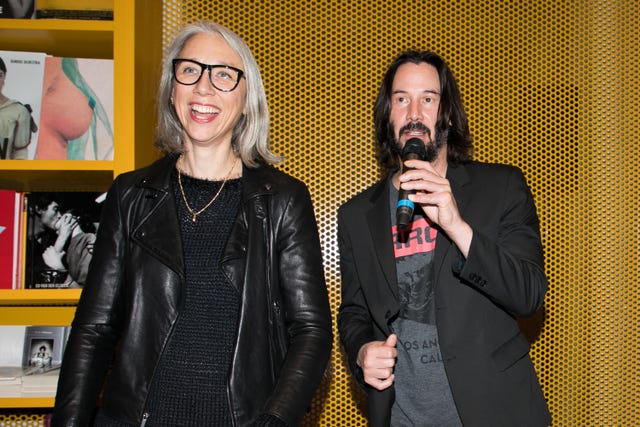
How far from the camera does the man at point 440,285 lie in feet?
5.68

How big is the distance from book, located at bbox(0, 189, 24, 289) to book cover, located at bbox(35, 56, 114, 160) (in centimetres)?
25

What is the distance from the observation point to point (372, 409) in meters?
1.88

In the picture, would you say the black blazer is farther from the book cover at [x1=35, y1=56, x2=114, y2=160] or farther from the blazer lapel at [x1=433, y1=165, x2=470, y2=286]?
the book cover at [x1=35, y1=56, x2=114, y2=160]

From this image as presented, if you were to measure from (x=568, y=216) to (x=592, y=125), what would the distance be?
1.46ft

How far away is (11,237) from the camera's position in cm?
246

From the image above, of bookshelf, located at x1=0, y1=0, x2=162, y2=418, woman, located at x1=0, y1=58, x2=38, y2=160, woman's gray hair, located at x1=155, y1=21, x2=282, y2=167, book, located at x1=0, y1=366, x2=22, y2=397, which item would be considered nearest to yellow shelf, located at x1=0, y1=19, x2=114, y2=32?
bookshelf, located at x1=0, y1=0, x2=162, y2=418

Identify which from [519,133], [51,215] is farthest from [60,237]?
[519,133]

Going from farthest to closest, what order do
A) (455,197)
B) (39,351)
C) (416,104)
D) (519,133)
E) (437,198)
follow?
(519,133) < (39,351) < (416,104) < (455,197) < (437,198)

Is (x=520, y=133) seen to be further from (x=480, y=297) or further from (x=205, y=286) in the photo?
(x=205, y=286)

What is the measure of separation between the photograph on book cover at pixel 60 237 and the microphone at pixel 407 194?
52.2 inches

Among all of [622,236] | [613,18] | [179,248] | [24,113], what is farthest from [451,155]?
[24,113]

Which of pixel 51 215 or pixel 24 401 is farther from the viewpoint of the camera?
pixel 51 215

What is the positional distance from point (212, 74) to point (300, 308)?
27.9 inches

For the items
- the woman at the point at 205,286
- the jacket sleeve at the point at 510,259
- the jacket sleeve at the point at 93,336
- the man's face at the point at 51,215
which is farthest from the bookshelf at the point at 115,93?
the jacket sleeve at the point at 510,259
